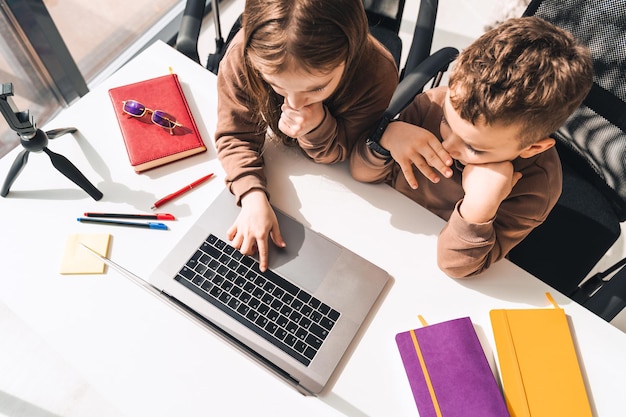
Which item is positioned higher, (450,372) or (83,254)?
(450,372)

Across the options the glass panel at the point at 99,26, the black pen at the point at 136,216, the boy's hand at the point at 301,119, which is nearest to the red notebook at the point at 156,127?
the black pen at the point at 136,216

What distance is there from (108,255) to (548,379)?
84cm

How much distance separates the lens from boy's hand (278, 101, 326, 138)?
2.97ft

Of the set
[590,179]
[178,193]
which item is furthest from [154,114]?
[590,179]

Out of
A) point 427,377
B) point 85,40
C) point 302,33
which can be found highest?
point 302,33

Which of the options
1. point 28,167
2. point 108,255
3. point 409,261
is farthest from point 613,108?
point 28,167

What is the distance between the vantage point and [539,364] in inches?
33.3

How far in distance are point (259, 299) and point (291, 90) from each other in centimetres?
38

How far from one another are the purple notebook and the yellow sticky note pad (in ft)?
1.93

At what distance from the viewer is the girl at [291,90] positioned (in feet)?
2.43

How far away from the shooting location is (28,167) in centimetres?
101

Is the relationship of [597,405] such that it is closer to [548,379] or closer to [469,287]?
[548,379]

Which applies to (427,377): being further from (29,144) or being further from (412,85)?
(29,144)

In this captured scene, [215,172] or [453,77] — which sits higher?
[453,77]
